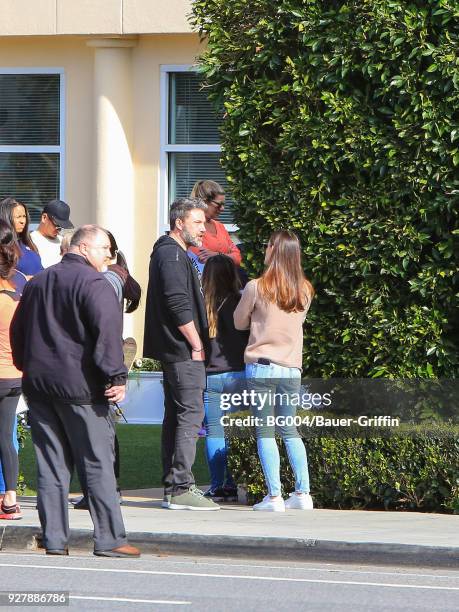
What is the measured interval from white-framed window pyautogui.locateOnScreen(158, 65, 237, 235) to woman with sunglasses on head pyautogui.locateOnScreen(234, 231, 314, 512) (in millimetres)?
6407

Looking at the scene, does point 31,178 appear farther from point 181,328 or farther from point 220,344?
point 181,328

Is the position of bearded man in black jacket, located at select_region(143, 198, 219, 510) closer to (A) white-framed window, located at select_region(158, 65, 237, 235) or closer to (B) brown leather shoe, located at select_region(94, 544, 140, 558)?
(B) brown leather shoe, located at select_region(94, 544, 140, 558)

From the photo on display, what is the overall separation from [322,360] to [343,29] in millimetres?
2461

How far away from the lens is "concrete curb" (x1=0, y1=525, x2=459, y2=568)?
8680 mm

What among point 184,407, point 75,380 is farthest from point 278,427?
point 75,380

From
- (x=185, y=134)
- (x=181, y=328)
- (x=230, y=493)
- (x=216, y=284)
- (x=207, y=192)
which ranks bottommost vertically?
(x=230, y=493)

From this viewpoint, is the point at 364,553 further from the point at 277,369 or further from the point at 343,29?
the point at 343,29

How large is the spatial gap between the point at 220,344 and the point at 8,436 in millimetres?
1800

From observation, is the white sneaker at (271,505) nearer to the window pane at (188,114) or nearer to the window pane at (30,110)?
the window pane at (188,114)

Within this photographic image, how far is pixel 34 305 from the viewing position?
8523mm

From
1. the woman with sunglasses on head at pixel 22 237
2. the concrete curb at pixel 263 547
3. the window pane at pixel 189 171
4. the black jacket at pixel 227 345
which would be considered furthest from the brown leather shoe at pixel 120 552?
the window pane at pixel 189 171

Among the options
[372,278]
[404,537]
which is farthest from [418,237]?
[404,537]

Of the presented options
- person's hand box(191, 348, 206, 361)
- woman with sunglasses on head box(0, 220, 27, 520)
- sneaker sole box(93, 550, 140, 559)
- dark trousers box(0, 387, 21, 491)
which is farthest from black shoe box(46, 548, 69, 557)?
person's hand box(191, 348, 206, 361)

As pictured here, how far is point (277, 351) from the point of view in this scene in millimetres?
10281
